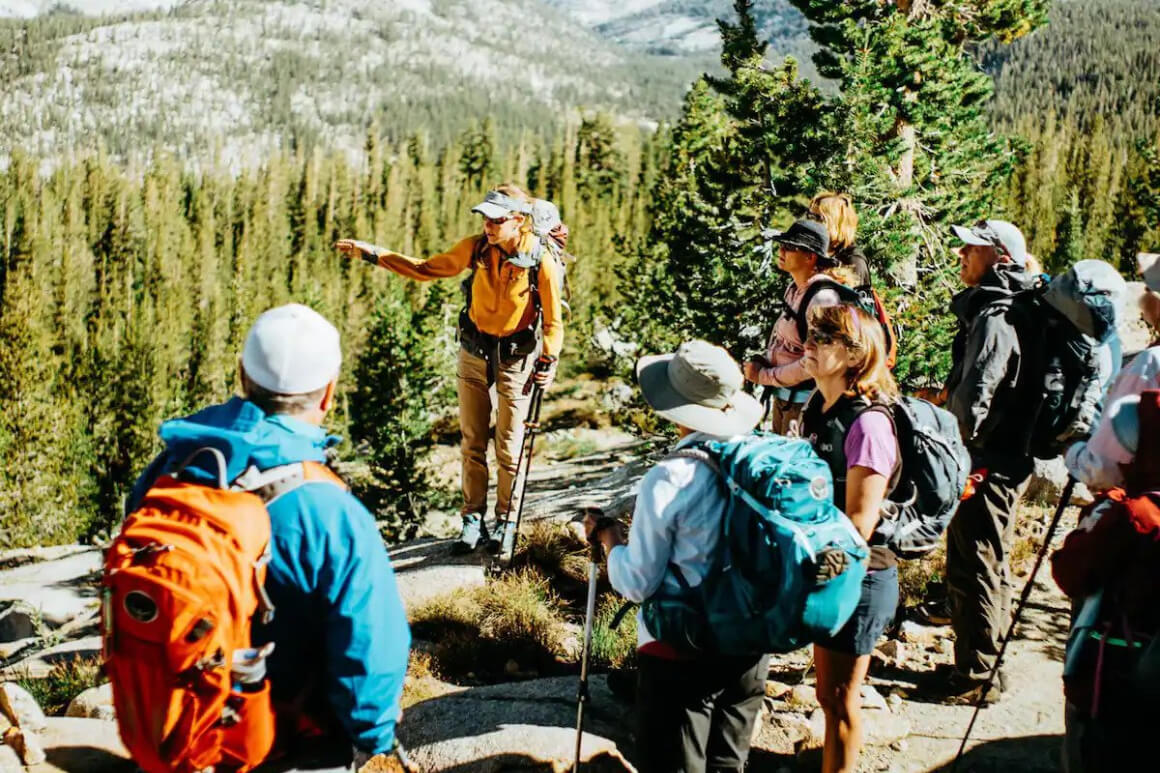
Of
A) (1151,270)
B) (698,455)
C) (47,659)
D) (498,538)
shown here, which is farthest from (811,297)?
(47,659)

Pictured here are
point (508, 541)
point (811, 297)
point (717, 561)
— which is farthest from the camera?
point (508, 541)

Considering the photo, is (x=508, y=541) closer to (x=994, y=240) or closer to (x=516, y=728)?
(x=516, y=728)

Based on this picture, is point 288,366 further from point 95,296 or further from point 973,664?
point 95,296

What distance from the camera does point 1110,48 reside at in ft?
424

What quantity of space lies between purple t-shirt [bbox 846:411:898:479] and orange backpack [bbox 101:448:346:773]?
1.96 metres

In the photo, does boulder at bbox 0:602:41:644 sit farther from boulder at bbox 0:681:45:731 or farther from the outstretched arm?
the outstretched arm

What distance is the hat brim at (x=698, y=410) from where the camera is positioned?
294 cm

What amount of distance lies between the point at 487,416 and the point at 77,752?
120 inches

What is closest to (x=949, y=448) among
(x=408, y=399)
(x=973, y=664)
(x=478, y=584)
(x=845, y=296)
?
(x=845, y=296)

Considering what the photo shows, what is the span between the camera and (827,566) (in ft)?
8.85

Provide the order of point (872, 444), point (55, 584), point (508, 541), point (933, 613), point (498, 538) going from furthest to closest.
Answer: point (55, 584), point (498, 538), point (508, 541), point (933, 613), point (872, 444)

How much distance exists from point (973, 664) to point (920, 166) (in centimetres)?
434

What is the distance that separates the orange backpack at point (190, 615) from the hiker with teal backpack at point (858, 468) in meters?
2.00

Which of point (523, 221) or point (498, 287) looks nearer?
point (523, 221)
